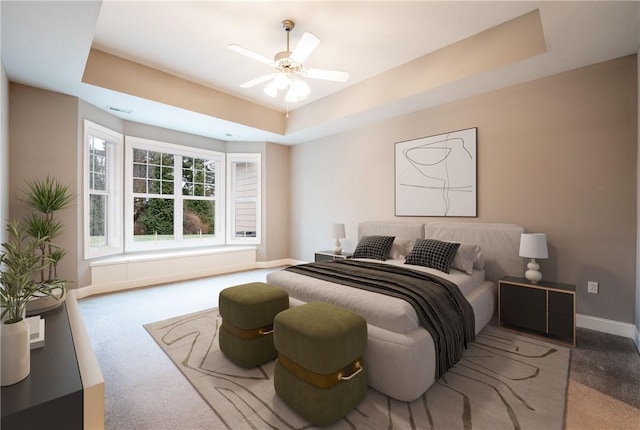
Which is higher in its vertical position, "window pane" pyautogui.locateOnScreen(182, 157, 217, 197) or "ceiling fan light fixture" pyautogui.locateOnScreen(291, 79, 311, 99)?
"ceiling fan light fixture" pyautogui.locateOnScreen(291, 79, 311, 99)

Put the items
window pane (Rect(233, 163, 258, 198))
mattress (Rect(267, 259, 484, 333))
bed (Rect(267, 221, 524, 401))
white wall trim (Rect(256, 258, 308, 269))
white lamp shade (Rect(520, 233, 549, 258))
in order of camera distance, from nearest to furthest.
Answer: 1. bed (Rect(267, 221, 524, 401))
2. mattress (Rect(267, 259, 484, 333))
3. white lamp shade (Rect(520, 233, 549, 258))
4. white wall trim (Rect(256, 258, 308, 269))
5. window pane (Rect(233, 163, 258, 198))

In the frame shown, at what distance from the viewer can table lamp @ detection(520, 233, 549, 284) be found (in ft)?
9.36

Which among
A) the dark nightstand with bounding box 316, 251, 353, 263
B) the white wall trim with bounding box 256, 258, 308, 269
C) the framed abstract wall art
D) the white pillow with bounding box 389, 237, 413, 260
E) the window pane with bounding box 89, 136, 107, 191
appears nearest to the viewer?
the framed abstract wall art

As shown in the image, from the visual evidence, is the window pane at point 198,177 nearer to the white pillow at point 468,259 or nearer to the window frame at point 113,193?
the window frame at point 113,193

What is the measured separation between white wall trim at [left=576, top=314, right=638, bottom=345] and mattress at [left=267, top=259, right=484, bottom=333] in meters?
1.01

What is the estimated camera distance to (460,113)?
3859mm

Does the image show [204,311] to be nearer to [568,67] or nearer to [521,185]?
[521,185]

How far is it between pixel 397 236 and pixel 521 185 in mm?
1655

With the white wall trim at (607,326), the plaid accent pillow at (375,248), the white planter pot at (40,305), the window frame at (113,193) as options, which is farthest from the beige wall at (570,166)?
the window frame at (113,193)

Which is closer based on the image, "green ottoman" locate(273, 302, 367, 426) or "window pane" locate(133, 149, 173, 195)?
"green ottoman" locate(273, 302, 367, 426)

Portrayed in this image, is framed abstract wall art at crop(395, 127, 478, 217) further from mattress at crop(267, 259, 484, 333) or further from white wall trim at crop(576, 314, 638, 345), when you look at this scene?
white wall trim at crop(576, 314, 638, 345)

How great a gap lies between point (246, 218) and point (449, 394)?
518 centimetres

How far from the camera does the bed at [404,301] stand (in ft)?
6.09

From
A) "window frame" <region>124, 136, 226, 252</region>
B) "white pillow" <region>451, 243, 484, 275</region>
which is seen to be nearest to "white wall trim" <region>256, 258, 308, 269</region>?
"window frame" <region>124, 136, 226, 252</region>
